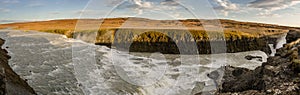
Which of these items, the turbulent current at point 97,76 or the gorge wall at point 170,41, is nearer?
the turbulent current at point 97,76

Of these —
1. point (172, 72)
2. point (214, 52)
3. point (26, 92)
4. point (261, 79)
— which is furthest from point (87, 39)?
point (261, 79)

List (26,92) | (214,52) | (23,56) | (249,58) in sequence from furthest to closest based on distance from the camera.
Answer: (214,52) < (249,58) < (23,56) < (26,92)

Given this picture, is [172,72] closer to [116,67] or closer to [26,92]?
[116,67]

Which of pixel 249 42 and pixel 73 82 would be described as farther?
pixel 249 42

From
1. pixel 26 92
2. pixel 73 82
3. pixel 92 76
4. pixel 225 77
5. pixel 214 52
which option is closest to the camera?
pixel 26 92

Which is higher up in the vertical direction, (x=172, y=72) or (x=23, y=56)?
(x=23, y=56)

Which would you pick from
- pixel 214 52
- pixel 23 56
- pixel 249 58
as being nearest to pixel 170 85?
pixel 23 56

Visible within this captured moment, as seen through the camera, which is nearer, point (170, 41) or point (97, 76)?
point (97, 76)

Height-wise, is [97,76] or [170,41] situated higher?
[170,41]

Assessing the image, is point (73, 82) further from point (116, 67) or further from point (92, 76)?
point (116, 67)

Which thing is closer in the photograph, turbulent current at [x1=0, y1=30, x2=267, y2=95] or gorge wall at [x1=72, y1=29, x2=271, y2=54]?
turbulent current at [x1=0, y1=30, x2=267, y2=95]
